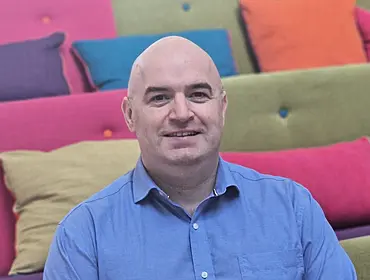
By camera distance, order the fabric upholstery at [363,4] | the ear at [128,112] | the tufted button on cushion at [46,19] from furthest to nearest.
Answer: the fabric upholstery at [363,4] < the tufted button on cushion at [46,19] < the ear at [128,112]

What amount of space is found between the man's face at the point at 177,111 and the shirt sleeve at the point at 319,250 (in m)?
0.26

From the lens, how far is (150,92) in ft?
3.89

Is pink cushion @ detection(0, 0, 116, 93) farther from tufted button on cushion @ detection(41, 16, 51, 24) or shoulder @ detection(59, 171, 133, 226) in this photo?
shoulder @ detection(59, 171, 133, 226)

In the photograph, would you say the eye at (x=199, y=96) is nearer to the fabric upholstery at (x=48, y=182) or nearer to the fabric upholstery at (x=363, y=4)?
the fabric upholstery at (x=48, y=182)

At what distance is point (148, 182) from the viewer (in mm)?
1221

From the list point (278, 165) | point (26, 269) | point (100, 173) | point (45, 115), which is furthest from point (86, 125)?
point (278, 165)

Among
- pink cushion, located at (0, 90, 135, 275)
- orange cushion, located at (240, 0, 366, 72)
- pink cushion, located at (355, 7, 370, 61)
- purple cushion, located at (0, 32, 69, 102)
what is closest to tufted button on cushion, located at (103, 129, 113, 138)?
pink cushion, located at (0, 90, 135, 275)

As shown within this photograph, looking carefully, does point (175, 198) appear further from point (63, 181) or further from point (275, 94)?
point (275, 94)

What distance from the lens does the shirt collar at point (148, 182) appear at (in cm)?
122

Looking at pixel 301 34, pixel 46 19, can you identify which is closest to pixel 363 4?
pixel 301 34

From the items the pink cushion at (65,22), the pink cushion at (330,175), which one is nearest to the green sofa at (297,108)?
the pink cushion at (330,175)

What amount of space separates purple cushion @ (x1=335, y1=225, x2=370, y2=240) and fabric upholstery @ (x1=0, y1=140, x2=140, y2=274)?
0.68 meters

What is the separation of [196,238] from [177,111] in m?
0.28

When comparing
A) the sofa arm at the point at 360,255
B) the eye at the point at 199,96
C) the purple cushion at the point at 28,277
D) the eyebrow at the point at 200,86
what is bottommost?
the sofa arm at the point at 360,255
